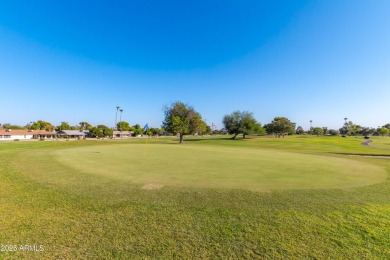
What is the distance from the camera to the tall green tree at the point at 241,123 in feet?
210

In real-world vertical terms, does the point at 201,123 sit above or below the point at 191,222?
above

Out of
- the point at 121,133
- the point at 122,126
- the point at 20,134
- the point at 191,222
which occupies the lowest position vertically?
the point at 191,222

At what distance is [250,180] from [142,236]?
19.9ft

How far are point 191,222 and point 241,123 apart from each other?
6151cm

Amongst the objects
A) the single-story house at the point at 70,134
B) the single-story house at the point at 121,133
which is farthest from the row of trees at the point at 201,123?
the single-story house at the point at 70,134

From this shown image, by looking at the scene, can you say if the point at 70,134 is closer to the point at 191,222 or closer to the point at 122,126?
the point at 122,126

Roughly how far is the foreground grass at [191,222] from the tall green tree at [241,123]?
5691 cm

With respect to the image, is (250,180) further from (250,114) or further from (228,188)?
(250,114)

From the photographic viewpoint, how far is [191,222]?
4.82m

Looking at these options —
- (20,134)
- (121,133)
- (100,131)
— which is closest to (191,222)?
(20,134)

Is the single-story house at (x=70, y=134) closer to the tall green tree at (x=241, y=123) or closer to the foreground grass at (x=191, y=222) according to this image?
the tall green tree at (x=241, y=123)

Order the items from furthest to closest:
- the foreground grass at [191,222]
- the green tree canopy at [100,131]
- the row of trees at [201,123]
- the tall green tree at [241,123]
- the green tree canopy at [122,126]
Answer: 1. the green tree canopy at [122,126]
2. the green tree canopy at [100,131]
3. the tall green tree at [241,123]
4. the row of trees at [201,123]
5. the foreground grass at [191,222]

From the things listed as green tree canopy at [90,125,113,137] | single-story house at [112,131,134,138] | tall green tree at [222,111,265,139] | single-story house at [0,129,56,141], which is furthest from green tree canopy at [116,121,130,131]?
tall green tree at [222,111,265,139]

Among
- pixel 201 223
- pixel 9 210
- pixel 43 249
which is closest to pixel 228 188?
pixel 201 223
